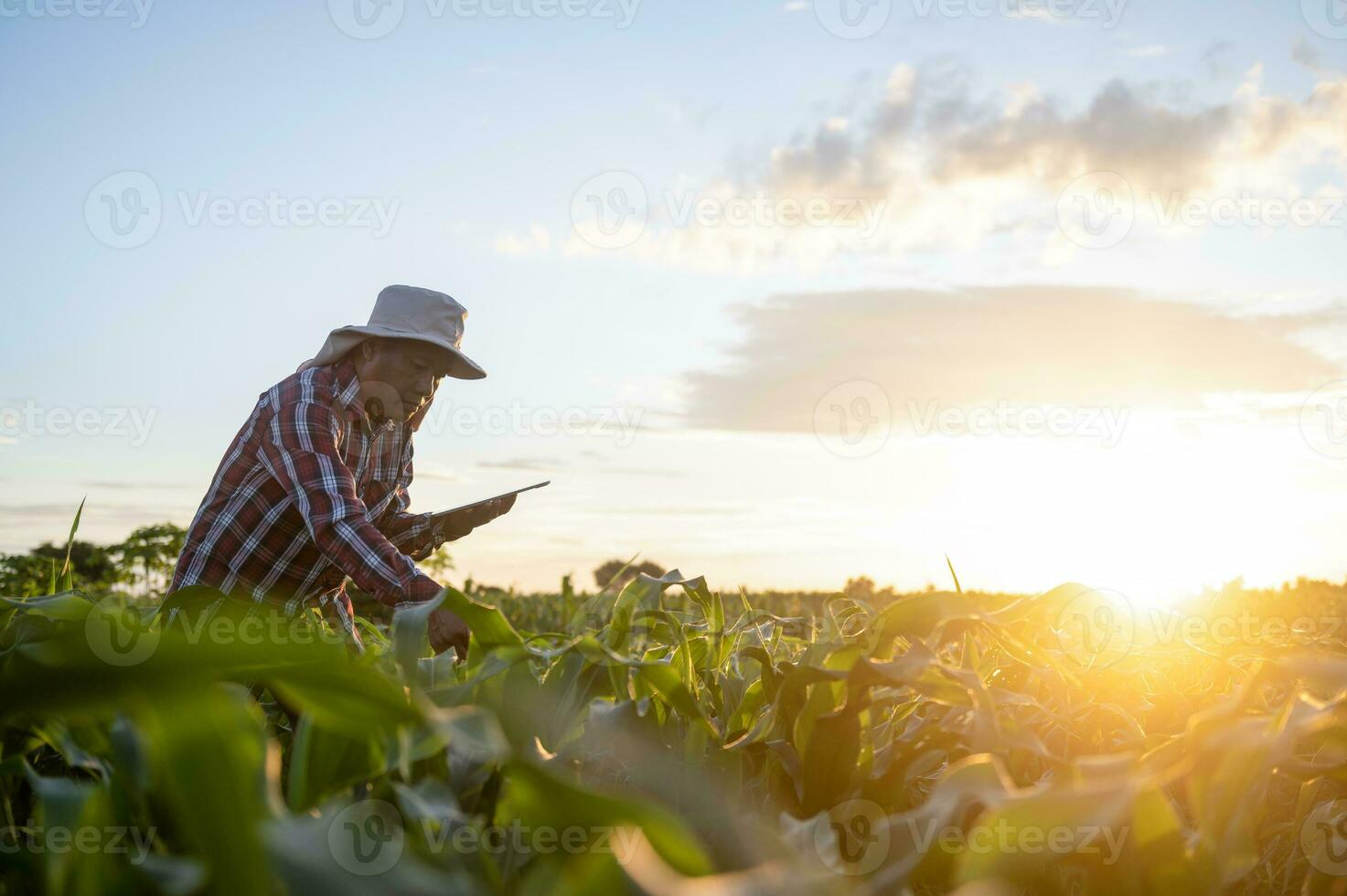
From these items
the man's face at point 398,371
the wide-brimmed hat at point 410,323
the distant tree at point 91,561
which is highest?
the wide-brimmed hat at point 410,323

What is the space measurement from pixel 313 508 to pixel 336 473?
177 mm

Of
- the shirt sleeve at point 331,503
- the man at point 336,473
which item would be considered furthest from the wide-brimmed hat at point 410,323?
the shirt sleeve at point 331,503

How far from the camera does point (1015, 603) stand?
3.06 ft

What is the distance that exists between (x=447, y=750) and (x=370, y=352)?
446cm

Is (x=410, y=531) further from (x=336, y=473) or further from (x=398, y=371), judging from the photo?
(x=336, y=473)

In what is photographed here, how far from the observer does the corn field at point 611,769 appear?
18.7 inches

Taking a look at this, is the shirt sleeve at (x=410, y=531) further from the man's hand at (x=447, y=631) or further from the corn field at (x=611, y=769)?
the corn field at (x=611, y=769)

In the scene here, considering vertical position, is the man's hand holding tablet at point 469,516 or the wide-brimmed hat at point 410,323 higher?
the wide-brimmed hat at point 410,323

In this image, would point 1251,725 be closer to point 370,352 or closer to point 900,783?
point 900,783

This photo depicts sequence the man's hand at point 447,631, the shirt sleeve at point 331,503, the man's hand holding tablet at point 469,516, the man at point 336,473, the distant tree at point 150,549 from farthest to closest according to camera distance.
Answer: the distant tree at point 150,549 < the man's hand holding tablet at point 469,516 < the man at point 336,473 < the shirt sleeve at point 331,503 < the man's hand at point 447,631

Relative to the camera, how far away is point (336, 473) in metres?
3.97

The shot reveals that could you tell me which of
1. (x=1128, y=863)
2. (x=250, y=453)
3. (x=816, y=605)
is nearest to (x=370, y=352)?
(x=250, y=453)

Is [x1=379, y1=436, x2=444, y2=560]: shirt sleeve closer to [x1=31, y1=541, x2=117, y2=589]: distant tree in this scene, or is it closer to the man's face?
the man's face

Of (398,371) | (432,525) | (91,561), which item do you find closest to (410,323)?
(398,371)
